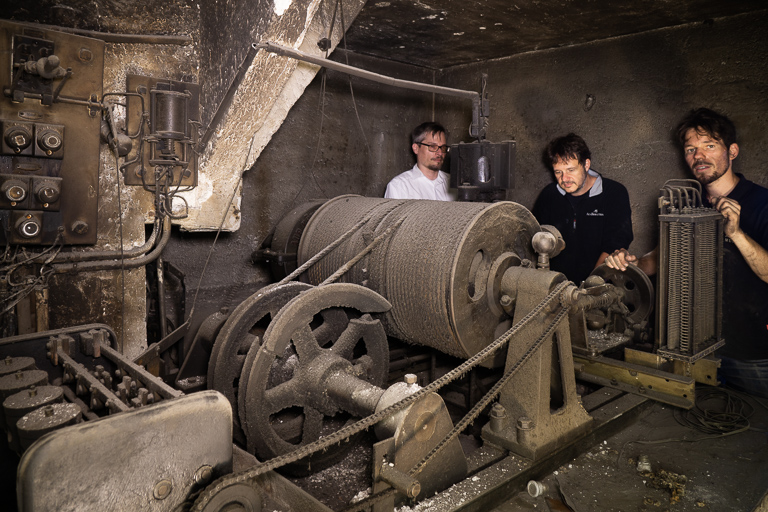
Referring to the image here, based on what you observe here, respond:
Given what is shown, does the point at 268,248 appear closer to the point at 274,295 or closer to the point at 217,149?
the point at 217,149

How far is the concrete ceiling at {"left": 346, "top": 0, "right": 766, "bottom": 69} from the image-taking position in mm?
4246

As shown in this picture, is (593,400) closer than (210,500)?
No

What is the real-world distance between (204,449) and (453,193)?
16.4ft

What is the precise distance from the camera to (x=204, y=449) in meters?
1.64

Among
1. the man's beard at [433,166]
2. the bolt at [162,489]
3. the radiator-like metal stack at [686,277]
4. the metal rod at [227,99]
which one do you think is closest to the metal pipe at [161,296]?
the metal rod at [227,99]

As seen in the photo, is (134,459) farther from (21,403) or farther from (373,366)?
(373,366)

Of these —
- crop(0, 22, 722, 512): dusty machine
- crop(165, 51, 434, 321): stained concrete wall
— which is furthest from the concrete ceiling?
crop(0, 22, 722, 512): dusty machine

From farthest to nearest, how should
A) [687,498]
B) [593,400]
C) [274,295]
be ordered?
1. [593,400]
2. [274,295]
3. [687,498]

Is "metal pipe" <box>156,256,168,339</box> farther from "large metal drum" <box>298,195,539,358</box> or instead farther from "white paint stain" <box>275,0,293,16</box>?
"white paint stain" <box>275,0,293,16</box>


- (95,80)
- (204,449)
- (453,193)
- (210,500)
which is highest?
(95,80)

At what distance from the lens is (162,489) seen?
5.05 feet

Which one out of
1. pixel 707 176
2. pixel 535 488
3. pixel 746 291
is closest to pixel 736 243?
pixel 746 291

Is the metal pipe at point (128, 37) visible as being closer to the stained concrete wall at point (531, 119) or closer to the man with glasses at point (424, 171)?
the stained concrete wall at point (531, 119)

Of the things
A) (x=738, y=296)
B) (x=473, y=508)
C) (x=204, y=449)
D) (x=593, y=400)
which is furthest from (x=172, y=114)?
(x=738, y=296)
